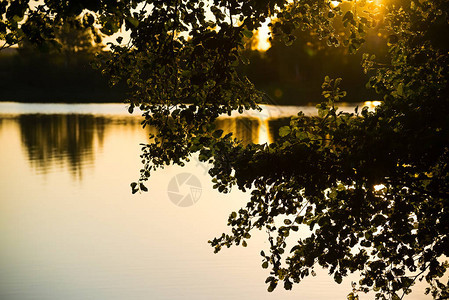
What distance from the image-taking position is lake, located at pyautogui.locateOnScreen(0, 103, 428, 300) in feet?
58.0

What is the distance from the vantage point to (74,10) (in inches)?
196

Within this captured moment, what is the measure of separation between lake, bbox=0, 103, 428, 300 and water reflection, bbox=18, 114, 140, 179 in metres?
0.25

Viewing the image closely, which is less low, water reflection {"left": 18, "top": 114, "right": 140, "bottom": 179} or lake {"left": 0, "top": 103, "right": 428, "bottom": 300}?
water reflection {"left": 18, "top": 114, "right": 140, "bottom": 179}

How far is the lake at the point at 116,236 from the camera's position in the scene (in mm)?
17688

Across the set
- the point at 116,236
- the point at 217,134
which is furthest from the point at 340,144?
the point at 116,236

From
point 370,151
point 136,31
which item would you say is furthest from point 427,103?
point 136,31

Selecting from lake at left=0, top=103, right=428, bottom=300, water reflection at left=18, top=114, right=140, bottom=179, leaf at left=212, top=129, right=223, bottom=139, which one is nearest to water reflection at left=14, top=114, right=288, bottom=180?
water reflection at left=18, top=114, right=140, bottom=179

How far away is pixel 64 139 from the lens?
168ft

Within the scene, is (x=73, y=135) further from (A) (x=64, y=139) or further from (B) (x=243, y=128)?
(B) (x=243, y=128)

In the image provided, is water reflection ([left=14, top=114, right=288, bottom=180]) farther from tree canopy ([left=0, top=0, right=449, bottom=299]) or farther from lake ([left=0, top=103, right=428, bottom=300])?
tree canopy ([left=0, top=0, right=449, bottom=299])

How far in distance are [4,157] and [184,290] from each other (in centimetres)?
2814

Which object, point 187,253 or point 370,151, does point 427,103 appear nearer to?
point 370,151

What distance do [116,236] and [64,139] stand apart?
29538 mm

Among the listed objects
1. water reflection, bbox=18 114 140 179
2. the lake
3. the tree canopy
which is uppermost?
the tree canopy
